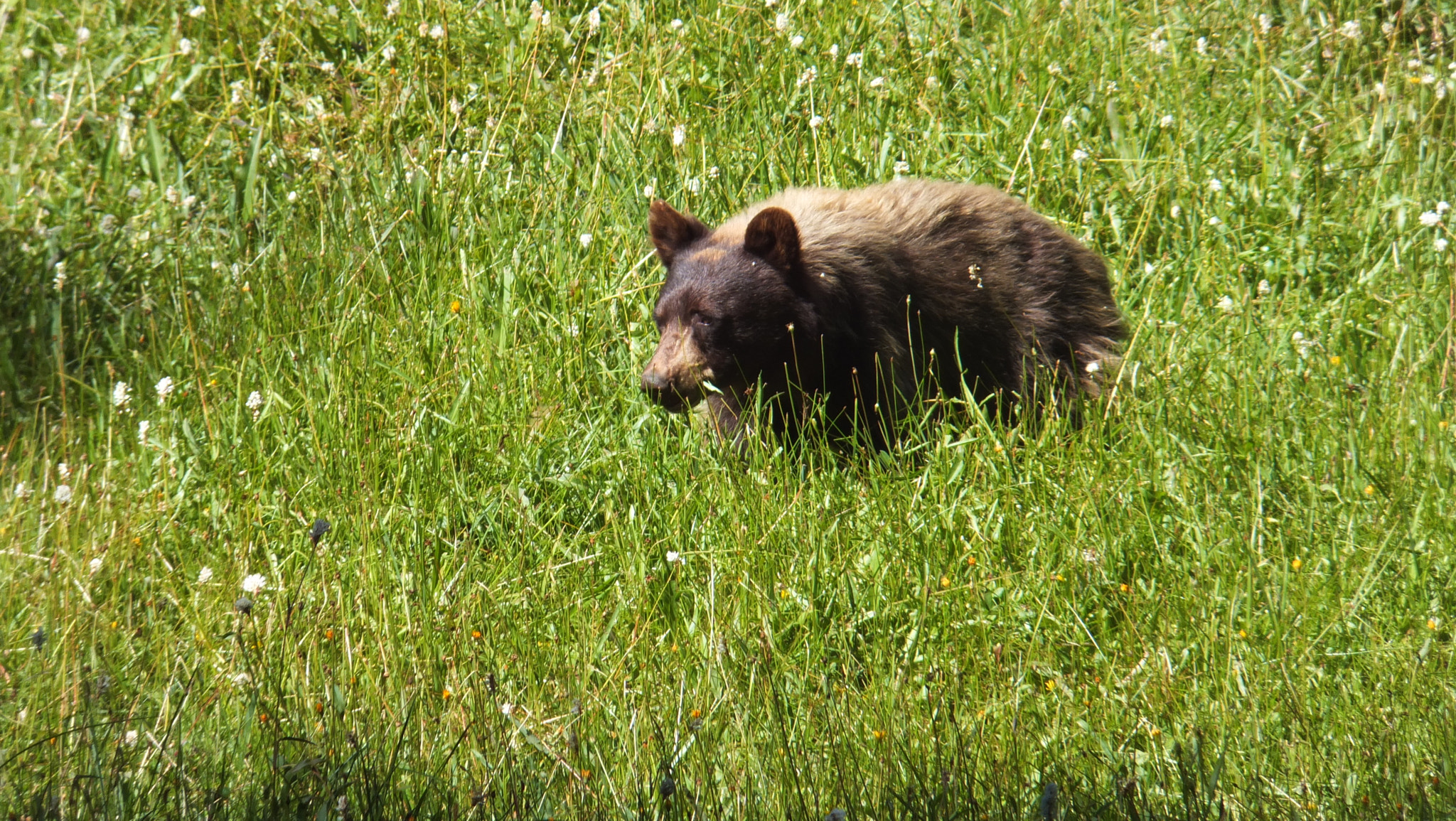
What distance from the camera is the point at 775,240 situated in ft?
15.3

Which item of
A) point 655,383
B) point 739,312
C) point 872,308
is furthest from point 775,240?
point 655,383

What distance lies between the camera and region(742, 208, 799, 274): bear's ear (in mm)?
4578

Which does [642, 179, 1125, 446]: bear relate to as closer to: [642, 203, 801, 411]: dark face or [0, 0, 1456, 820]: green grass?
[642, 203, 801, 411]: dark face

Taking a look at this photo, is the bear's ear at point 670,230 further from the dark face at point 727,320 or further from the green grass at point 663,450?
the green grass at point 663,450

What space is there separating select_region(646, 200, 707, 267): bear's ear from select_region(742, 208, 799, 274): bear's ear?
1.03ft

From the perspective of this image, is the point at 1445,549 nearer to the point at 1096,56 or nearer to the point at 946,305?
the point at 946,305

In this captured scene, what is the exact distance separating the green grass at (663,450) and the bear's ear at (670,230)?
0.33 m

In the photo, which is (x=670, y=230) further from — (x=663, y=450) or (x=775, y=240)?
(x=663, y=450)

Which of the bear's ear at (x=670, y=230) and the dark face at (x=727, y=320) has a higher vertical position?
the bear's ear at (x=670, y=230)

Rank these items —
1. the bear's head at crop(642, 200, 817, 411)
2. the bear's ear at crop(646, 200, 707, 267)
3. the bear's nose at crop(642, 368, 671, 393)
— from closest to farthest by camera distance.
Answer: the bear's nose at crop(642, 368, 671, 393) < the bear's head at crop(642, 200, 817, 411) < the bear's ear at crop(646, 200, 707, 267)

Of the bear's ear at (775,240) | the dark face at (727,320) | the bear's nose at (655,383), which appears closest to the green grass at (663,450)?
the bear's nose at (655,383)

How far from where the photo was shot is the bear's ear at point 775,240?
4.58m

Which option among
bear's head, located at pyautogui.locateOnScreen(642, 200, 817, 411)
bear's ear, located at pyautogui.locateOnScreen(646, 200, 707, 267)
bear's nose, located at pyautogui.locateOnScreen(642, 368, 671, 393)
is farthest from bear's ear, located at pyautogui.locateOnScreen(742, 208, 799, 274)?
bear's nose, located at pyautogui.locateOnScreen(642, 368, 671, 393)

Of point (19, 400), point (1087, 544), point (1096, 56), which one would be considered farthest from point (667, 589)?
point (1096, 56)
